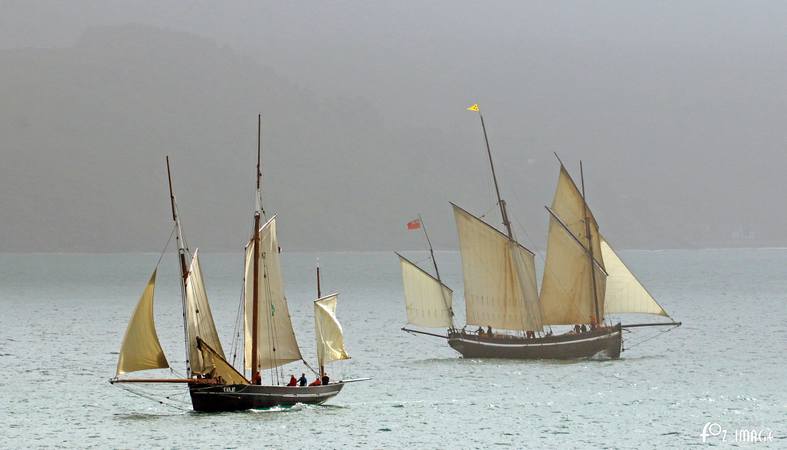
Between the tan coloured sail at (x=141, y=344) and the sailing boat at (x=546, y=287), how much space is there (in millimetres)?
30228

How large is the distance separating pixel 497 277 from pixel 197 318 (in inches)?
1201

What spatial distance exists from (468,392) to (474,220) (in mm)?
12874

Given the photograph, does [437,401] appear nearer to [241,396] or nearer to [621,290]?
[241,396]

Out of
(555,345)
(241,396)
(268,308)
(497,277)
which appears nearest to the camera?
(268,308)

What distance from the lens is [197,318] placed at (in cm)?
5862

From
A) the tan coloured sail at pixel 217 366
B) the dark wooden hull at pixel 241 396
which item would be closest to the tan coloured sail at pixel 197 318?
the tan coloured sail at pixel 217 366

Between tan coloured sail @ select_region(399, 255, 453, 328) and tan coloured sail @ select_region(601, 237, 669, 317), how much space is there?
1086cm

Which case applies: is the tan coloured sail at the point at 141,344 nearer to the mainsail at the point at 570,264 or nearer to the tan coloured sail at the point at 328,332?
the tan coloured sail at the point at 328,332

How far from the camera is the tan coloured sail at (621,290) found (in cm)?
8512

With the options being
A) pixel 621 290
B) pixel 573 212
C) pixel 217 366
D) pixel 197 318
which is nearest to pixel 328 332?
pixel 217 366

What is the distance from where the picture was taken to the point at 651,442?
59250 millimetres

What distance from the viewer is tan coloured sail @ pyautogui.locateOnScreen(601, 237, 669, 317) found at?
85.1 metres

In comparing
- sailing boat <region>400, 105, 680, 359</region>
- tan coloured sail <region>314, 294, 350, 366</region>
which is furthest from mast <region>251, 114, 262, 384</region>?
sailing boat <region>400, 105, 680, 359</region>

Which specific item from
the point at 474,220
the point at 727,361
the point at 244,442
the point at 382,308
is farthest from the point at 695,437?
the point at 382,308
